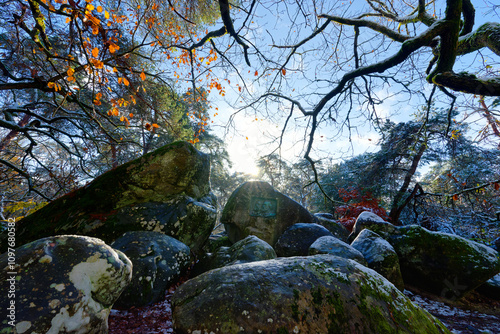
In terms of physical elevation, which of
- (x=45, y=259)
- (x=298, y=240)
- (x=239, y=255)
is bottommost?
(x=298, y=240)

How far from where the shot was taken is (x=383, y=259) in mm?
4176

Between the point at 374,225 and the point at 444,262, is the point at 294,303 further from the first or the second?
the point at 374,225

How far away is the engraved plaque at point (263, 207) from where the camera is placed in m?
7.07

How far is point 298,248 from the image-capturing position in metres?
5.26

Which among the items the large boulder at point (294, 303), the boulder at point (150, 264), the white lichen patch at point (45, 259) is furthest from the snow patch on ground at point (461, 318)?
the white lichen patch at point (45, 259)

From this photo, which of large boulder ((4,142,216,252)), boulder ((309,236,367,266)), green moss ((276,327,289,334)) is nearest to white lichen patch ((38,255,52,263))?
green moss ((276,327,289,334))

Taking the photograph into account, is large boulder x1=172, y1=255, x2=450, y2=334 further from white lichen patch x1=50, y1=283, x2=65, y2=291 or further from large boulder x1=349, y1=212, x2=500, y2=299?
large boulder x1=349, y1=212, x2=500, y2=299

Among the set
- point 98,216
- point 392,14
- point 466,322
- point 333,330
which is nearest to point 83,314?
point 333,330

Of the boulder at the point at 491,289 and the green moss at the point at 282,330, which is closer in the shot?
the green moss at the point at 282,330

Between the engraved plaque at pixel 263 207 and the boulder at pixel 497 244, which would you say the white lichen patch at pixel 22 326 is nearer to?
the engraved plaque at pixel 263 207

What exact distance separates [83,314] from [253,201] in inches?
232

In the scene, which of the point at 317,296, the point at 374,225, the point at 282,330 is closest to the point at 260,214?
the point at 374,225

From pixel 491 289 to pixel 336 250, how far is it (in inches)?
170

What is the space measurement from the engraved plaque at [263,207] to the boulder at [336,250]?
302 centimetres
